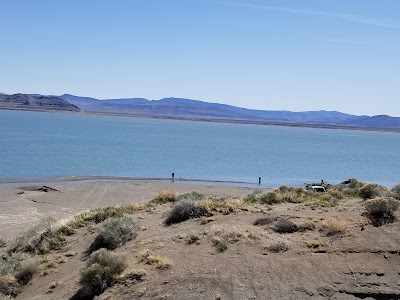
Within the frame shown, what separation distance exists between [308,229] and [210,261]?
11.9 ft

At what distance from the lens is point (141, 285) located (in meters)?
12.7

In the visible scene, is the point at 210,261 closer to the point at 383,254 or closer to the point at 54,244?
the point at 383,254

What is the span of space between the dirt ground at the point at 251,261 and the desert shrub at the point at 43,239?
0.54 meters

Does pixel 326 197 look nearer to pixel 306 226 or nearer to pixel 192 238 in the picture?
pixel 306 226

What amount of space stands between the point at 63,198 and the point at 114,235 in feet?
76.5

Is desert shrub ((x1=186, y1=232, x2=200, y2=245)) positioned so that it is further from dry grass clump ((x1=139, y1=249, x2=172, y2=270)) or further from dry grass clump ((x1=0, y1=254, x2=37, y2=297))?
dry grass clump ((x1=0, y1=254, x2=37, y2=297))

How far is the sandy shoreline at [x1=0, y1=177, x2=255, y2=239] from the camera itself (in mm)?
28580

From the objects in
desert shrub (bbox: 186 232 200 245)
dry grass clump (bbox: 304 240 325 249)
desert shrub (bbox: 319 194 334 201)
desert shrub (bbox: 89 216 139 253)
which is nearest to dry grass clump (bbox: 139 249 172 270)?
desert shrub (bbox: 186 232 200 245)

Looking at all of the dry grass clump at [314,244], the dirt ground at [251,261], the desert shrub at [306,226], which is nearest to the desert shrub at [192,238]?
the dirt ground at [251,261]

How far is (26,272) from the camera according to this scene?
1499cm

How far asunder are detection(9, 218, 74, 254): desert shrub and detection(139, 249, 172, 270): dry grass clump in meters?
4.64

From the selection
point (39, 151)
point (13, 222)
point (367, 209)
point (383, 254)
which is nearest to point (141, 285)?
point (383, 254)

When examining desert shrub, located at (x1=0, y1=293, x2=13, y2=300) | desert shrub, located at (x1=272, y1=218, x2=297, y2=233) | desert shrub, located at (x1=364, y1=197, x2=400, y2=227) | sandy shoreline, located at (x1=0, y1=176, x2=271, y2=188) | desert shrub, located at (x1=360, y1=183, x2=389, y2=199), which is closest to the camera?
desert shrub, located at (x1=0, y1=293, x2=13, y2=300)

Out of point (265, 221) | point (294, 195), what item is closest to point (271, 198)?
point (294, 195)
